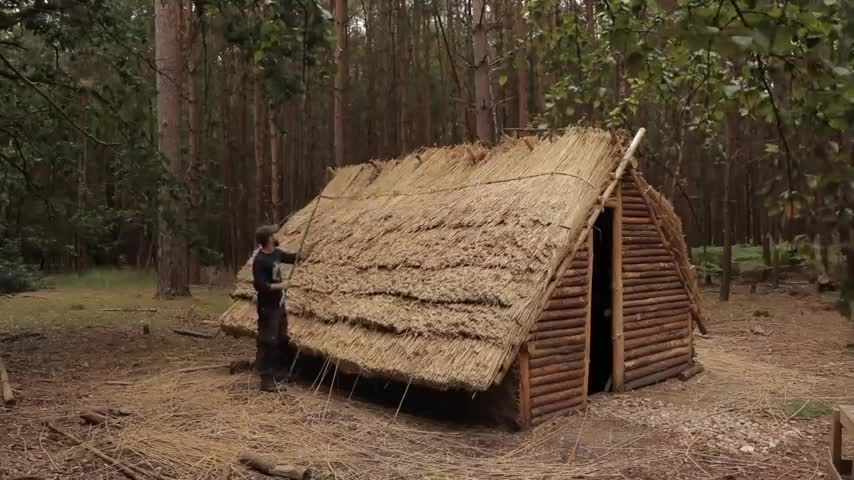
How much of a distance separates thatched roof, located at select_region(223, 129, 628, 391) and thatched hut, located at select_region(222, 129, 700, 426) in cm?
2

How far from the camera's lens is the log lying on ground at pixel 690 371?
826cm

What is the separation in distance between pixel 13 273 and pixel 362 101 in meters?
14.5

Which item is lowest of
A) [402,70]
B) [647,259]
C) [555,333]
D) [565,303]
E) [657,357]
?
[657,357]

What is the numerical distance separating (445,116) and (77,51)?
16588 millimetres

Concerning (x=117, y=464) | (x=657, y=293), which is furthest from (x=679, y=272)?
(x=117, y=464)

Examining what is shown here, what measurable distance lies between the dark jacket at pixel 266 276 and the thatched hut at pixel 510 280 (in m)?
0.60

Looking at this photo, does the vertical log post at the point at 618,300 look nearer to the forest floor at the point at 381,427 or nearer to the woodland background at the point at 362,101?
the forest floor at the point at 381,427

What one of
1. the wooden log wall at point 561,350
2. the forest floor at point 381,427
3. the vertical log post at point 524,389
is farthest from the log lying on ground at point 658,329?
the vertical log post at point 524,389

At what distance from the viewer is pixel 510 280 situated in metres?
6.41

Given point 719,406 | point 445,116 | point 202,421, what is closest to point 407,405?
point 202,421

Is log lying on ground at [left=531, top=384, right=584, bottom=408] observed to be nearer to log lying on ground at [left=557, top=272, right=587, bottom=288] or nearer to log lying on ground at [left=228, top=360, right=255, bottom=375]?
log lying on ground at [left=557, top=272, right=587, bottom=288]

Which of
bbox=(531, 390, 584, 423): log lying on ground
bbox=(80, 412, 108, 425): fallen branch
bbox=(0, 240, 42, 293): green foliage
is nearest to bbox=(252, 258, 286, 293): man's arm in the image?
bbox=(80, 412, 108, 425): fallen branch

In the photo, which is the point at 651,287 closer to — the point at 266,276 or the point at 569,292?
the point at 569,292

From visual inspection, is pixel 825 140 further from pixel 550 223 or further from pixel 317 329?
pixel 317 329
